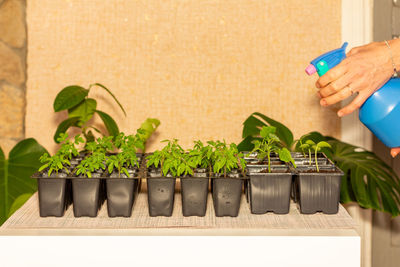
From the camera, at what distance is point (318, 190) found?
3.93 ft

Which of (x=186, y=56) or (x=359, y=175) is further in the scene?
(x=186, y=56)

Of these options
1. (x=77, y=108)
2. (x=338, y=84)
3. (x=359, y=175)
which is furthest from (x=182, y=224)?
(x=77, y=108)

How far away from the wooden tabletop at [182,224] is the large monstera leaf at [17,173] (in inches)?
20.3

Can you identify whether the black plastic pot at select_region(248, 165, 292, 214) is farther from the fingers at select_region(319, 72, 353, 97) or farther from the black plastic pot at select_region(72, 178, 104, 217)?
the black plastic pot at select_region(72, 178, 104, 217)

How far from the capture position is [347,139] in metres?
2.17

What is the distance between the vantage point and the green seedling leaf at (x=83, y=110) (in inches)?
73.5

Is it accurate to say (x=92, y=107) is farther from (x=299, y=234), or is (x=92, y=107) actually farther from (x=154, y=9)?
(x=299, y=234)

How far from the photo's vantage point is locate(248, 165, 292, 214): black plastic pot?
1.19 meters

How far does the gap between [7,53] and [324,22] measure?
1520mm

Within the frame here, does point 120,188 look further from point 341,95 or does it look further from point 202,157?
point 341,95

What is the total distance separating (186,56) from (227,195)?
41.9 inches

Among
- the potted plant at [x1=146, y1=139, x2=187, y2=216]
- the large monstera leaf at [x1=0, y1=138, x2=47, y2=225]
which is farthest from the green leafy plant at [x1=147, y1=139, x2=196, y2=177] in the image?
the large monstera leaf at [x1=0, y1=138, x2=47, y2=225]

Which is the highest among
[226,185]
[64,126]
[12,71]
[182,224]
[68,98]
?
[12,71]
